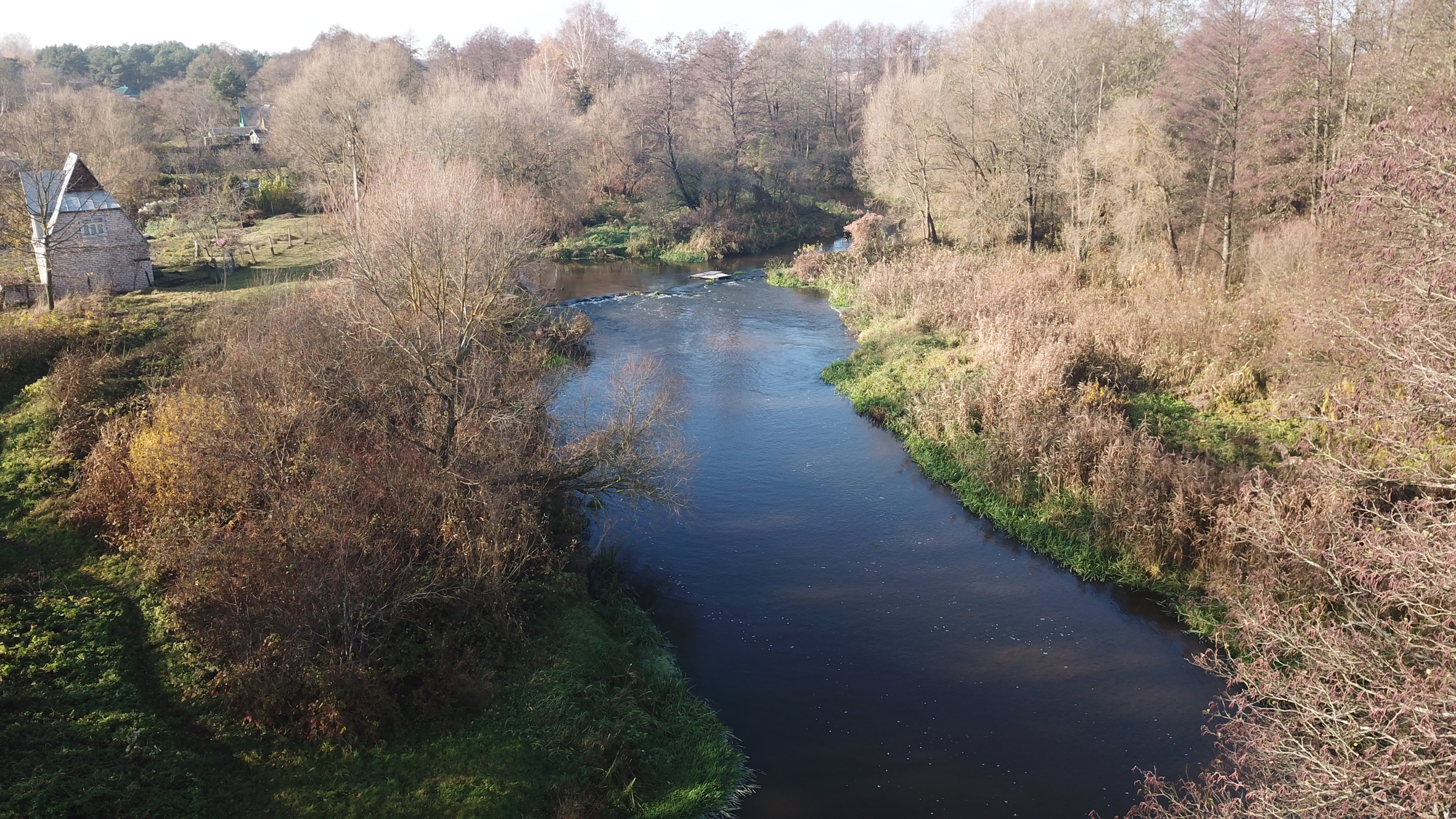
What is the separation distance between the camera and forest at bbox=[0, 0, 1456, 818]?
8.90 meters

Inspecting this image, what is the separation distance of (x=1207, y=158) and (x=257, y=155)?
194 feet


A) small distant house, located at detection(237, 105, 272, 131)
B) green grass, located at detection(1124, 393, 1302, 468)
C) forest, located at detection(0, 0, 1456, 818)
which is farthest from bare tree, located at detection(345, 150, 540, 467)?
small distant house, located at detection(237, 105, 272, 131)

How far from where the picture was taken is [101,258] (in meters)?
27.6

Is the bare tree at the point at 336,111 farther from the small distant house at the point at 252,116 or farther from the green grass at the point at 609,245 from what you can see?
the small distant house at the point at 252,116

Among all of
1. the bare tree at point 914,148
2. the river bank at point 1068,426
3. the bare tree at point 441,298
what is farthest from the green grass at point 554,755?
the bare tree at point 914,148

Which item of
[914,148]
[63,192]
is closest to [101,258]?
[63,192]

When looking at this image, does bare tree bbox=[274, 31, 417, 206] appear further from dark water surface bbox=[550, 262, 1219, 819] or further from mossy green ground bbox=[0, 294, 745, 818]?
mossy green ground bbox=[0, 294, 745, 818]

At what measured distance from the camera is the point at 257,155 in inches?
2343

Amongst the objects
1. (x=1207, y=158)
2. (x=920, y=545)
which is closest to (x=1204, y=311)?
(x=1207, y=158)

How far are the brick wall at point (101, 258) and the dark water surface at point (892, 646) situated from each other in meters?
20.7

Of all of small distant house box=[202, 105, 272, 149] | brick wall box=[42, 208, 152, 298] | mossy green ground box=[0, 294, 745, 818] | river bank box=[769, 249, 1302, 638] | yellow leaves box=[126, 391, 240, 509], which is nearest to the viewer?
mossy green ground box=[0, 294, 745, 818]

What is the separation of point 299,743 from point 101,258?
2475cm

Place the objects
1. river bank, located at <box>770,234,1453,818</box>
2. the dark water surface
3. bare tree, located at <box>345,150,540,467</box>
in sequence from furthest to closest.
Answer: bare tree, located at <box>345,150,540,467</box>
the dark water surface
river bank, located at <box>770,234,1453,818</box>

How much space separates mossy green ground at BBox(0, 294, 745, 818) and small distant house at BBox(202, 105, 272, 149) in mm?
58456
